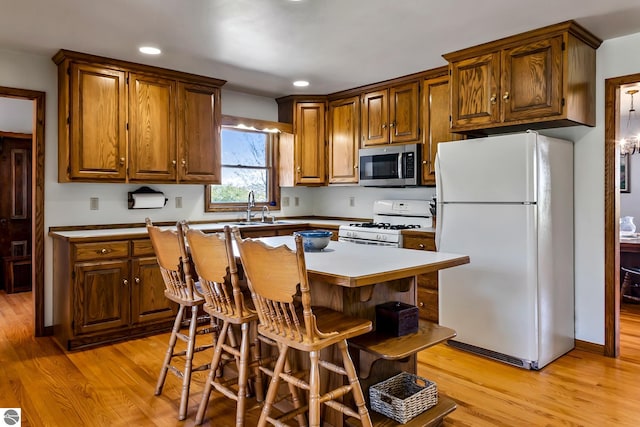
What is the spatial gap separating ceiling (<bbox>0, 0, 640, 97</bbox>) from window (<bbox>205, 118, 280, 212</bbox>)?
1116mm

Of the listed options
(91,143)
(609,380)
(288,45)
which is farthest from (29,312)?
(609,380)

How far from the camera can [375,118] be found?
4656 millimetres

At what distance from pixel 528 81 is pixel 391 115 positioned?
1.54 m

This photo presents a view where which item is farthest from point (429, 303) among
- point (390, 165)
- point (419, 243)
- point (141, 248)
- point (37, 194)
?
point (37, 194)

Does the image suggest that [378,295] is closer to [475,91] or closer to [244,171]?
[475,91]

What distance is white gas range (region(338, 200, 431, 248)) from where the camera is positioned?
13.4ft

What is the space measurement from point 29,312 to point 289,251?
4075 millimetres

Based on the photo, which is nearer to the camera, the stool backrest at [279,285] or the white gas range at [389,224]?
the stool backrest at [279,285]

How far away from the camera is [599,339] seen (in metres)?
3.34

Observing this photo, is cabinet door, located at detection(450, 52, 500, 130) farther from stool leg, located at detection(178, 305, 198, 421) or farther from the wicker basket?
stool leg, located at detection(178, 305, 198, 421)

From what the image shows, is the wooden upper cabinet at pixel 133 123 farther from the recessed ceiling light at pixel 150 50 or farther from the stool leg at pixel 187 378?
the stool leg at pixel 187 378

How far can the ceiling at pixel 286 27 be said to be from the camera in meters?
2.70

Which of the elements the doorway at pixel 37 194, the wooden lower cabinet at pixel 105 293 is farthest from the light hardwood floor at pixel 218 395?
the doorway at pixel 37 194

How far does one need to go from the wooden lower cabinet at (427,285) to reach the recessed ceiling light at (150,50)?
253cm
